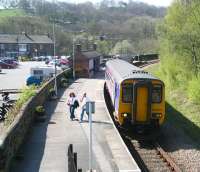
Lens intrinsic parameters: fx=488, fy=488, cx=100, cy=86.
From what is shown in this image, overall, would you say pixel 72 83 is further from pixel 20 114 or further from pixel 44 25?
pixel 44 25

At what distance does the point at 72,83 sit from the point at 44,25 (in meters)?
118

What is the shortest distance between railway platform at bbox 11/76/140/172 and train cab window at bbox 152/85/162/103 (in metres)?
2.35

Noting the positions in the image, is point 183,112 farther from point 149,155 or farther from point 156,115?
point 149,155

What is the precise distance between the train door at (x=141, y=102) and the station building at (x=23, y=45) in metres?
106

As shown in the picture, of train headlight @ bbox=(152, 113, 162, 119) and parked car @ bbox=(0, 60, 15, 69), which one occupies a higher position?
train headlight @ bbox=(152, 113, 162, 119)

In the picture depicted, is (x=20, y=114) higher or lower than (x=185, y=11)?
lower

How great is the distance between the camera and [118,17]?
188 metres

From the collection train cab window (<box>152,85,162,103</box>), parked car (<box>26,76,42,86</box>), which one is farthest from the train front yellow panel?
parked car (<box>26,76,42,86</box>)

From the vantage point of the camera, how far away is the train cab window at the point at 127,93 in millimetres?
21453

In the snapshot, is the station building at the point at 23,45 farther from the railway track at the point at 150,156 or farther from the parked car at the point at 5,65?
the railway track at the point at 150,156

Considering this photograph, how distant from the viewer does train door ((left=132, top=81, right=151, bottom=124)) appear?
21141 mm

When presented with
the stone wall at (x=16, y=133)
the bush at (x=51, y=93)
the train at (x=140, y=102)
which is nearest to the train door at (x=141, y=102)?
the train at (x=140, y=102)

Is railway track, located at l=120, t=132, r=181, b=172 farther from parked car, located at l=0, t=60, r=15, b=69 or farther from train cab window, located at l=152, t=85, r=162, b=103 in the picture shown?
parked car, located at l=0, t=60, r=15, b=69

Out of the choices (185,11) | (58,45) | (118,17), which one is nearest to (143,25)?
(58,45)
